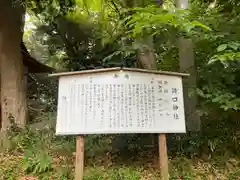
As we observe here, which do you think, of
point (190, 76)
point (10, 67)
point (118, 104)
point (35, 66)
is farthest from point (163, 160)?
point (35, 66)

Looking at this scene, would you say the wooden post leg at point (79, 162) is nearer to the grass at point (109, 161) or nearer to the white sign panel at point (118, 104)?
the white sign panel at point (118, 104)

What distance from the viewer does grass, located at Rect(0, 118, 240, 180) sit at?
428 centimetres

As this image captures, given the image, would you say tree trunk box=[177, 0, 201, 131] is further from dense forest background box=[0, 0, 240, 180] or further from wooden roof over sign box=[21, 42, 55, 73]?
wooden roof over sign box=[21, 42, 55, 73]

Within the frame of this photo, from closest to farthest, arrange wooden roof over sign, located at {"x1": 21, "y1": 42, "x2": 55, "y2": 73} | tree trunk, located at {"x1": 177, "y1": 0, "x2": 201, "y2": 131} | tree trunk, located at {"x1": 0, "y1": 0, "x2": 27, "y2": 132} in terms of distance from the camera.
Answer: tree trunk, located at {"x1": 177, "y1": 0, "x2": 201, "y2": 131} < tree trunk, located at {"x1": 0, "y1": 0, "x2": 27, "y2": 132} < wooden roof over sign, located at {"x1": 21, "y1": 42, "x2": 55, "y2": 73}

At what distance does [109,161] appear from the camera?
186 inches

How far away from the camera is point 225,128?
199 inches

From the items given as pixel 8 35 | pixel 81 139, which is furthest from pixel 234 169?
pixel 8 35

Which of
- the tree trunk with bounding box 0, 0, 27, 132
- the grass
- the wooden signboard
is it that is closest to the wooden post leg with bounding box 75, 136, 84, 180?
the wooden signboard

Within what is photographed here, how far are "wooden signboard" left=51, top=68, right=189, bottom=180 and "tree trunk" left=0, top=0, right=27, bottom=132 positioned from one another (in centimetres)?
274

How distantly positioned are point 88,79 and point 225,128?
113 inches

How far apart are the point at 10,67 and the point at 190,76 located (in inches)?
165

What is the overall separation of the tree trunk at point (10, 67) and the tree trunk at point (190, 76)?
382cm

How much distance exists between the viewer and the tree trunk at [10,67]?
6199 mm

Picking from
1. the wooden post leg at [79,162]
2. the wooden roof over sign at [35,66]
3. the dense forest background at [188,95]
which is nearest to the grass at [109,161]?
the dense forest background at [188,95]
